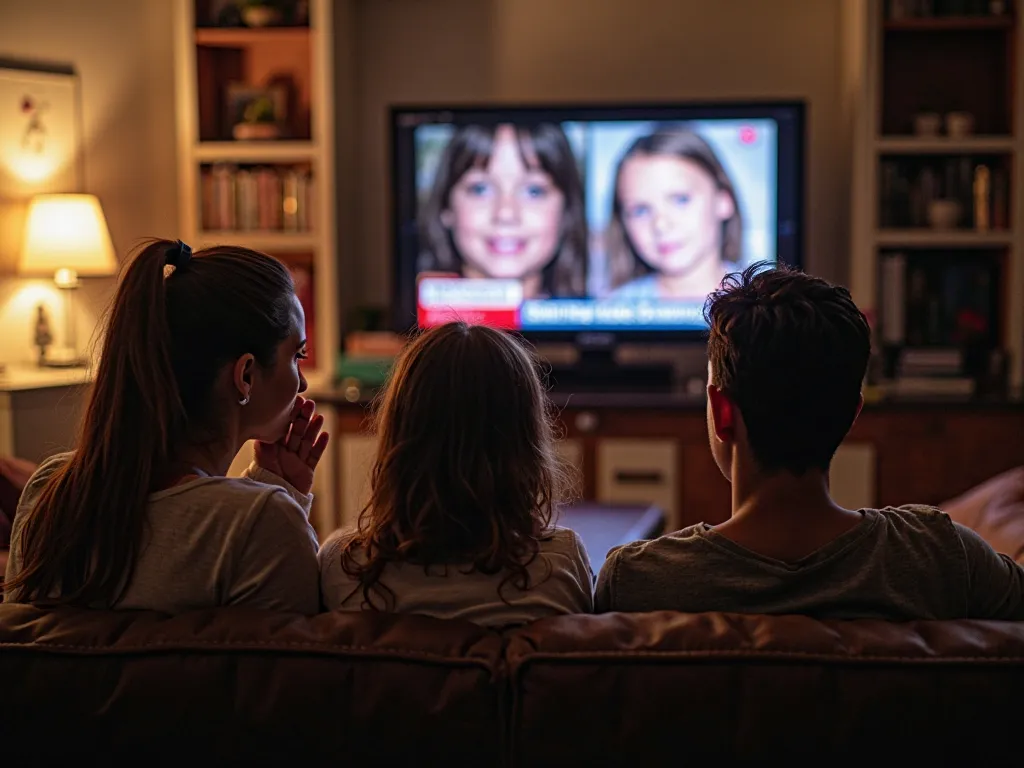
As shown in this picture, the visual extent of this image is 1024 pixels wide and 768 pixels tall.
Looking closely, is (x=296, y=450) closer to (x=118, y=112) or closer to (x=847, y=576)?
(x=847, y=576)

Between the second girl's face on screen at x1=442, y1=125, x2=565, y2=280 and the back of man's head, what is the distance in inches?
123

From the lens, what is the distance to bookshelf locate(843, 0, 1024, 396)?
4.32m

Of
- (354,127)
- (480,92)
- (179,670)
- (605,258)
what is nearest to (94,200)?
(354,127)

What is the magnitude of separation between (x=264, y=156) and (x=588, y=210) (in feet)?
3.79

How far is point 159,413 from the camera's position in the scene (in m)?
1.44

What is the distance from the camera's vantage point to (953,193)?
4426 mm

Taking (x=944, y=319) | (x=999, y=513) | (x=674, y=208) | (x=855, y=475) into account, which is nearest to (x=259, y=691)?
(x=999, y=513)

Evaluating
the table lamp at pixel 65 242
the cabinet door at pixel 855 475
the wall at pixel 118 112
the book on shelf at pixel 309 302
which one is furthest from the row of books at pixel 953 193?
the table lamp at pixel 65 242

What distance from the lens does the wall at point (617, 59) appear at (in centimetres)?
471

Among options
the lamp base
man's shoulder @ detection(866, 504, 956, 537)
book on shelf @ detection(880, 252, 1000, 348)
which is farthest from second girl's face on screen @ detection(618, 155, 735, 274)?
man's shoulder @ detection(866, 504, 956, 537)

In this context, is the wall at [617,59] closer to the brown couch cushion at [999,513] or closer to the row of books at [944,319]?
the row of books at [944,319]

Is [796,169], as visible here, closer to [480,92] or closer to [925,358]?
[925,358]

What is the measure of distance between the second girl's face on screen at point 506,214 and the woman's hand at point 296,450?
2.86 m

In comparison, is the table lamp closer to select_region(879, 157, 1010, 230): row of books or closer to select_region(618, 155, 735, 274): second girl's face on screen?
select_region(618, 155, 735, 274): second girl's face on screen
